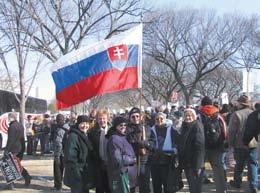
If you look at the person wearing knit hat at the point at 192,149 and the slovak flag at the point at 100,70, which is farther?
the slovak flag at the point at 100,70

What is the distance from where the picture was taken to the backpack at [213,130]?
10016 mm

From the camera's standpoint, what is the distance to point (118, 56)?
963 cm

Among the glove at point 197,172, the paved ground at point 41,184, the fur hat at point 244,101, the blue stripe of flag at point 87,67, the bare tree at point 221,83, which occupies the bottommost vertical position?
the paved ground at point 41,184

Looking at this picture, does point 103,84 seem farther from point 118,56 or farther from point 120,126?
point 120,126

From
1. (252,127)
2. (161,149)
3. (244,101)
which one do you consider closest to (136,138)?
(161,149)

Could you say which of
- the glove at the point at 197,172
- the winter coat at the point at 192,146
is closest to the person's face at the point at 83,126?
the winter coat at the point at 192,146

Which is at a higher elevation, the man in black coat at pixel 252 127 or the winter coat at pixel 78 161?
the man in black coat at pixel 252 127

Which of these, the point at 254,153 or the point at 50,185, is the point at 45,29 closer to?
the point at 50,185

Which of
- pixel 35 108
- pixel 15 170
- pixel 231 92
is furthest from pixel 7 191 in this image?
pixel 231 92

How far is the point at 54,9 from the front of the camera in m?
22.2

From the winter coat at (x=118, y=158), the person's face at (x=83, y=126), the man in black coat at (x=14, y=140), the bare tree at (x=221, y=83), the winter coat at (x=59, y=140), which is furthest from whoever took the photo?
the bare tree at (x=221, y=83)

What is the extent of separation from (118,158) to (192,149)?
1.68m

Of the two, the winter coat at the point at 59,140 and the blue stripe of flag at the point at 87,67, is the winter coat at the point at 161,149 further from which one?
the winter coat at the point at 59,140

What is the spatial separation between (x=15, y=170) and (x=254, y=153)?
5404 millimetres
